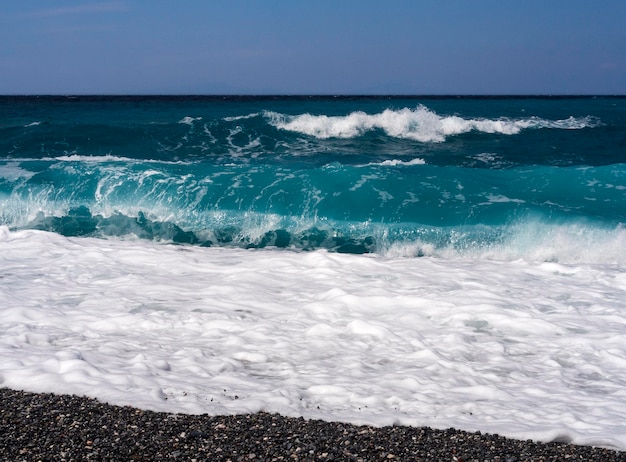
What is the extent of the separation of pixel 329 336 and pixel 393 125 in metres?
17.3

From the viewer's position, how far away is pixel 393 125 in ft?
73.3

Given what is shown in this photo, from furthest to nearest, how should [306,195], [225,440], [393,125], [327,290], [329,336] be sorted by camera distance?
[393,125], [306,195], [327,290], [329,336], [225,440]

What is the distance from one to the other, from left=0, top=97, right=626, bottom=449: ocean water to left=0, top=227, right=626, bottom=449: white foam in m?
0.02

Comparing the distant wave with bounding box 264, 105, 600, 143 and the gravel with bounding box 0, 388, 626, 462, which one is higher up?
the distant wave with bounding box 264, 105, 600, 143

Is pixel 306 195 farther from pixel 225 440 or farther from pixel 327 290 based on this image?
pixel 225 440

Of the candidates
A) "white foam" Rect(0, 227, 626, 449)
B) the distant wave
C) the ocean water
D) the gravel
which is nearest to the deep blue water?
the ocean water

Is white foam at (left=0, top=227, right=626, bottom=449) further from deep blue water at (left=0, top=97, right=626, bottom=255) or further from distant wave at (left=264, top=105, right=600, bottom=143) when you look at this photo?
distant wave at (left=264, top=105, right=600, bottom=143)

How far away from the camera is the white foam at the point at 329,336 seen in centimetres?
439

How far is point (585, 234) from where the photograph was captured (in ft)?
33.5

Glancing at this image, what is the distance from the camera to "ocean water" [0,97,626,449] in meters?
4.55

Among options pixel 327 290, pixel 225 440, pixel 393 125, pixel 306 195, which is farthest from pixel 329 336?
pixel 393 125

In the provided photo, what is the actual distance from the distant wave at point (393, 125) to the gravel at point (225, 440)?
17.6 meters

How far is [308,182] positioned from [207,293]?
618cm

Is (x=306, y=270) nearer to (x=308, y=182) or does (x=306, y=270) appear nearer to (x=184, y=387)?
(x=184, y=387)
